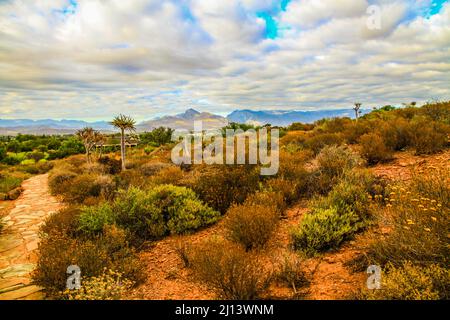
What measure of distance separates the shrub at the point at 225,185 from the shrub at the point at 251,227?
5.24 feet

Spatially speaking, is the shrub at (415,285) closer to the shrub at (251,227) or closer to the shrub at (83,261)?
the shrub at (251,227)

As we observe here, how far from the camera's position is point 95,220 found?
5.99 metres

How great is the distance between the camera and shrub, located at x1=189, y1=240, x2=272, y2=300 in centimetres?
351

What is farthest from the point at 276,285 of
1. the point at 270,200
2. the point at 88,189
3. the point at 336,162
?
the point at 88,189

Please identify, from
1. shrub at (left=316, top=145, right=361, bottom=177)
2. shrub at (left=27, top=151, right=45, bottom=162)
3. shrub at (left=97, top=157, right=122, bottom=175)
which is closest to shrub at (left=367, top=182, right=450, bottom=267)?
shrub at (left=316, top=145, right=361, bottom=177)

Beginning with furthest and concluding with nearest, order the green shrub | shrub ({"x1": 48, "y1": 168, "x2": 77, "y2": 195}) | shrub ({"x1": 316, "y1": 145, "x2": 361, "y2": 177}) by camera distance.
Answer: shrub ({"x1": 48, "y1": 168, "x2": 77, "y2": 195})
the green shrub
shrub ({"x1": 316, "y1": 145, "x2": 361, "y2": 177})

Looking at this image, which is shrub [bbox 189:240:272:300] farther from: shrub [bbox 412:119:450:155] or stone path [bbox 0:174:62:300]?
shrub [bbox 412:119:450:155]

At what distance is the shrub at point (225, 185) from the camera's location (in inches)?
271

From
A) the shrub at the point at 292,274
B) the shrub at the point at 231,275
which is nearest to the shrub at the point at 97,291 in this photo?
the shrub at the point at 231,275

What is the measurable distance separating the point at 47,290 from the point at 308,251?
3968mm

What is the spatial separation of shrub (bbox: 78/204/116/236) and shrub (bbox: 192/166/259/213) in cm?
219

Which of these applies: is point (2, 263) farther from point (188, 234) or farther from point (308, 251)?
point (308, 251)

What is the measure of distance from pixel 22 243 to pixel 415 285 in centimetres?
741
